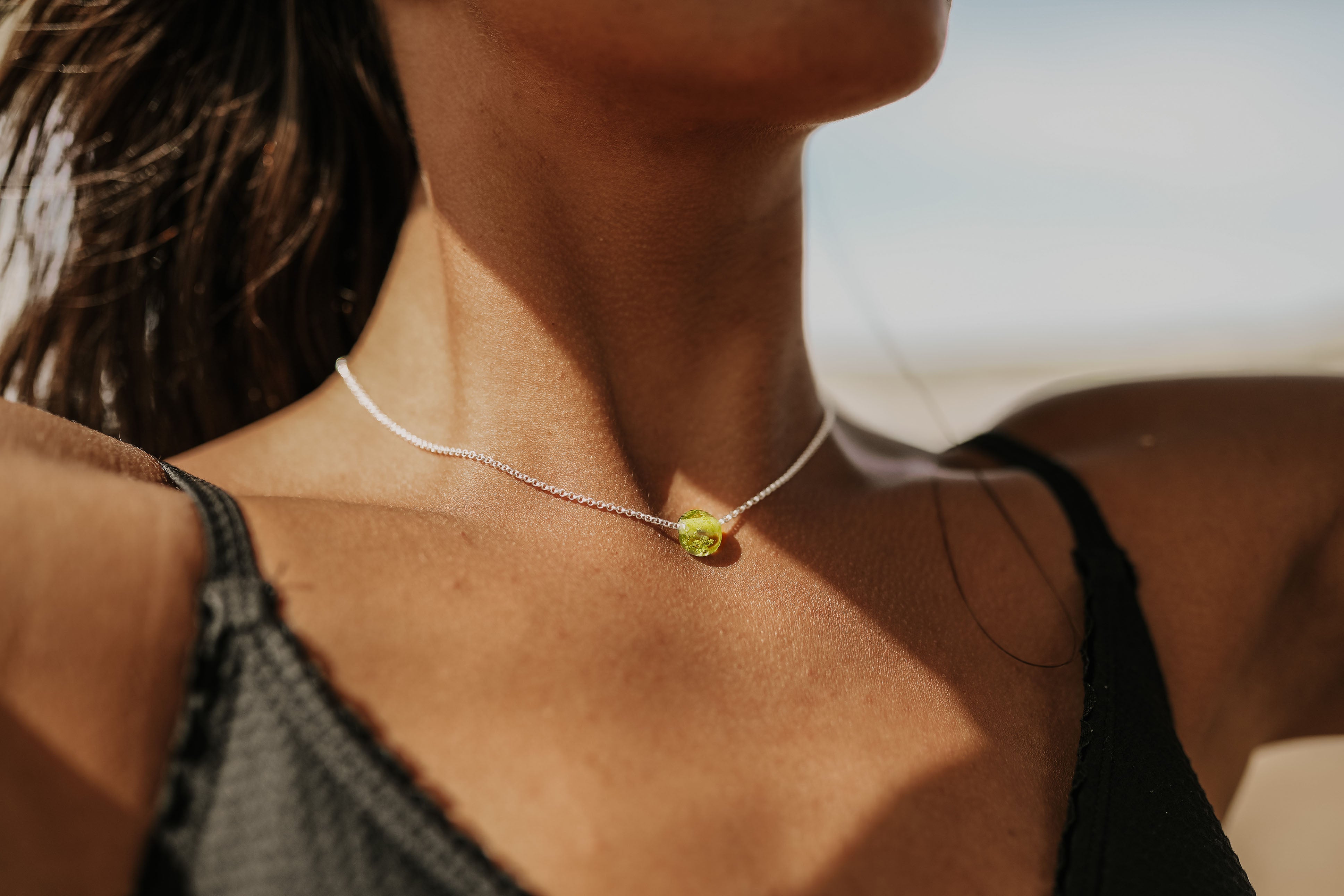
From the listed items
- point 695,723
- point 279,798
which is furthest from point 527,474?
point 279,798

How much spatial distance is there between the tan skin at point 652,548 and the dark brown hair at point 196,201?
1.19 ft

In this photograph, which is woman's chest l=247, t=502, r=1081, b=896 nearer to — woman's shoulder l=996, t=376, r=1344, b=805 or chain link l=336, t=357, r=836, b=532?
chain link l=336, t=357, r=836, b=532

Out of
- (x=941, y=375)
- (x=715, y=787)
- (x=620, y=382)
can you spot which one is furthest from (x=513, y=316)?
(x=941, y=375)

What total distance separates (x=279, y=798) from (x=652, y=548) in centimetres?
51

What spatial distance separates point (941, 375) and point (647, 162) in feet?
33.9

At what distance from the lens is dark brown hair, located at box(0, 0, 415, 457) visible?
1600 mm

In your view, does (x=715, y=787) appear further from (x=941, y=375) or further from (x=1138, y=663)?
(x=941, y=375)

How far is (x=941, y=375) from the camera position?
1106cm

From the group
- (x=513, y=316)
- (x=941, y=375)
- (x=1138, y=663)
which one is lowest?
(x=941, y=375)

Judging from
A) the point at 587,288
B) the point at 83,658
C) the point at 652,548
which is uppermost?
the point at 587,288

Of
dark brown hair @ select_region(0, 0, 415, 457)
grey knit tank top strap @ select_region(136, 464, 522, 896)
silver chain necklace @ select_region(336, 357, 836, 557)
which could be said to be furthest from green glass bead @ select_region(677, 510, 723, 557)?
dark brown hair @ select_region(0, 0, 415, 457)

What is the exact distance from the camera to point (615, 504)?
1.22m

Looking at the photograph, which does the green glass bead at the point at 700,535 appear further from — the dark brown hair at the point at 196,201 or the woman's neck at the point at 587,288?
the dark brown hair at the point at 196,201

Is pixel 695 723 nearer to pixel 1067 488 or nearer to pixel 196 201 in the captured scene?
pixel 1067 488
